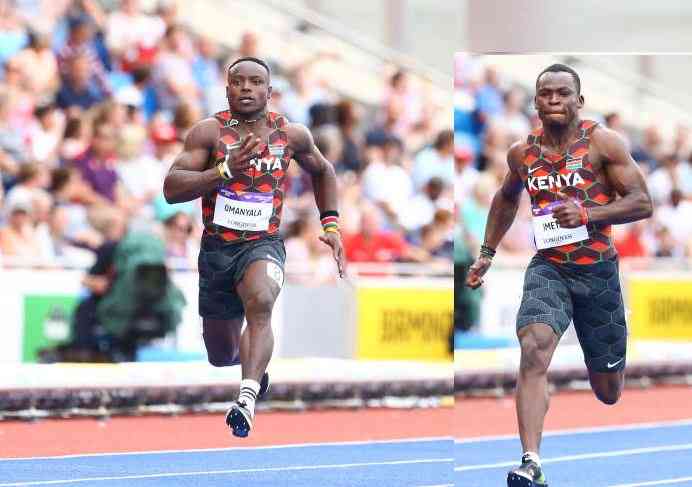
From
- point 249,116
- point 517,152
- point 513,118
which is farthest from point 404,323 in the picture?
point 517,152

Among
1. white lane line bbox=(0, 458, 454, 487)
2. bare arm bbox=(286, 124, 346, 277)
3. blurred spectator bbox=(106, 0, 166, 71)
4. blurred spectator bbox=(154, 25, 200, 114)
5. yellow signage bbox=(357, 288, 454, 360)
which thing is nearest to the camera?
bare arm bbox=(286, 124, 346, 277)

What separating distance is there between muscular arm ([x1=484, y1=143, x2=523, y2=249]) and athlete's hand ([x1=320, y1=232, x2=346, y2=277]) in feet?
2.73

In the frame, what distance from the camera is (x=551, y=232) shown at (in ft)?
28.1

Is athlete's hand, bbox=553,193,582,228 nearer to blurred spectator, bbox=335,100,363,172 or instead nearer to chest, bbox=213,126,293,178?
chest, bbox=213,126,293,178

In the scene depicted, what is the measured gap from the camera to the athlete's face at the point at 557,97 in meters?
8.27

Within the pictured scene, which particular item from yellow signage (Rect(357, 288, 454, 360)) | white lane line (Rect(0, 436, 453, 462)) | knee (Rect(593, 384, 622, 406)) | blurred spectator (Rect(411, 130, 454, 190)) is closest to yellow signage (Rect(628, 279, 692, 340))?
blurred spectator (Rect(411, 130, 454, 190))

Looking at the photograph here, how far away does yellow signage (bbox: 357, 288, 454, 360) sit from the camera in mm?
14492

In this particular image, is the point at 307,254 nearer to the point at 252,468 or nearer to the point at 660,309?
the point at 252,468

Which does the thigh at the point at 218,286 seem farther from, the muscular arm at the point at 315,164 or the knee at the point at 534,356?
the knee at the point at 534,356

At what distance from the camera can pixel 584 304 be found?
29.0ft

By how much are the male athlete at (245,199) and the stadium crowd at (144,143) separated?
343 centimetres

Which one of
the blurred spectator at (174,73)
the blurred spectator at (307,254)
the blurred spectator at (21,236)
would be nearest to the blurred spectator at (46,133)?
the blurred spectator at (21,236)

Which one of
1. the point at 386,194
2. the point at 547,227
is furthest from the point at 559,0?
the point at 547,227

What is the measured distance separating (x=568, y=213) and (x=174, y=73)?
770 centimetres
